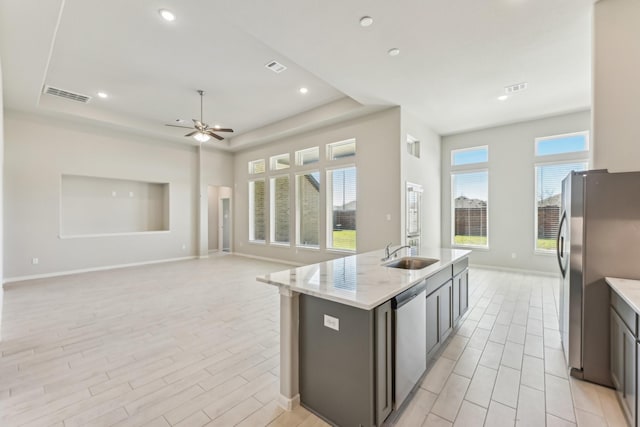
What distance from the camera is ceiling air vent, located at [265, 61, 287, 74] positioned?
170 inches

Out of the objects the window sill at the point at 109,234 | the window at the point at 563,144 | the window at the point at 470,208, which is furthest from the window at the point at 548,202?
the window sill at the point at 109,234

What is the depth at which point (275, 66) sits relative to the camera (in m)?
4.40

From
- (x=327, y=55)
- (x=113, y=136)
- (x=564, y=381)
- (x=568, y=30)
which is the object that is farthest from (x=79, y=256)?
(x=568, y=30)

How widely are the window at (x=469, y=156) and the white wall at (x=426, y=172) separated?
16.4 inches

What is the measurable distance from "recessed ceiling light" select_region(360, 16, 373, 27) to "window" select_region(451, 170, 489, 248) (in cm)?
521

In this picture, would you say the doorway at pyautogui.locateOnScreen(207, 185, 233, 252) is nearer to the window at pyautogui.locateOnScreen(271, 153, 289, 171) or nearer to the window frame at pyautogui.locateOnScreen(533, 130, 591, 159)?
the window at pyautogui.locateOnScreen(271, 153, 289, 171)

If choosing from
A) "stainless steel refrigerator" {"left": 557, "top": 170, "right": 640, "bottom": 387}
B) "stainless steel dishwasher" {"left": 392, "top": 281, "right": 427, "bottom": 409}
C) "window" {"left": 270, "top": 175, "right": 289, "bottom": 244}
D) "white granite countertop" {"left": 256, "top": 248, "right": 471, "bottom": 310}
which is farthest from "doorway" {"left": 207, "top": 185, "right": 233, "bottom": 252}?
"stainless steel refrigerator" {"left": 557, "top": 170, "right": 640, "bottom": 387}

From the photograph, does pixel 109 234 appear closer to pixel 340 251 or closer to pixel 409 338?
pixel 340 251

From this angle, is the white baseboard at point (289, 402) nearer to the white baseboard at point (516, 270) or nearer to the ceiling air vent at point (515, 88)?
the ceiling air vent at point (515, 88)

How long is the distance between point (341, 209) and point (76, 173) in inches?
246

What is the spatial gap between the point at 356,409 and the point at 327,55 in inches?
151

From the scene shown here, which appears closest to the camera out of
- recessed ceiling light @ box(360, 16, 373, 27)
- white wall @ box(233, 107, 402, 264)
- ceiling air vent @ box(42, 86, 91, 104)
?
recessed ceiling light @ box(360, 16, 373, 27)

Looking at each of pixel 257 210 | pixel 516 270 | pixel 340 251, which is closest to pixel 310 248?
pixel 340 251

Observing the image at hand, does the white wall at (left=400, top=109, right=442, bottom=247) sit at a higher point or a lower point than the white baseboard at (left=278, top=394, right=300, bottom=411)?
higher
